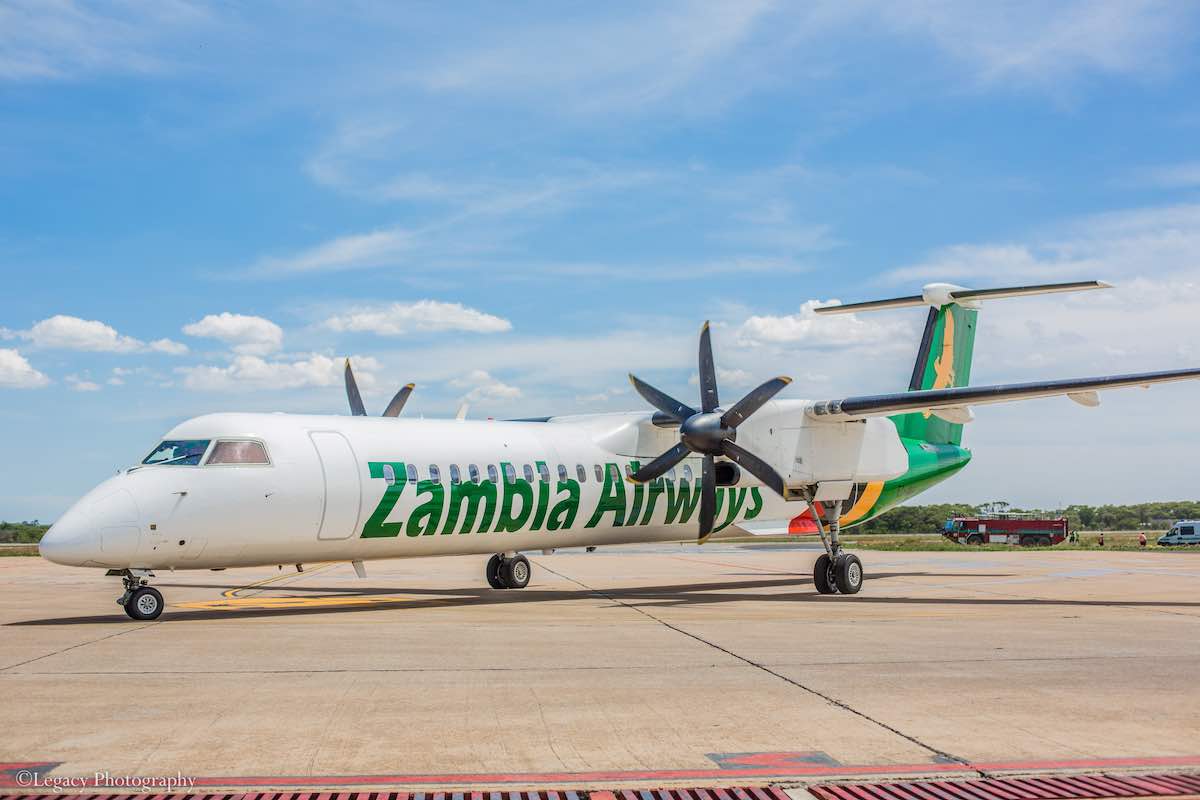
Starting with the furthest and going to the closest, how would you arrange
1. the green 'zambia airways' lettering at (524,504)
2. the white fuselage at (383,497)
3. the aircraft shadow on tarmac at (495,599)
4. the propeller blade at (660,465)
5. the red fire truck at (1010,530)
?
the red fire truck at (1010,530) < the propeller blade at (660,465) < the green 'zambia airways' lettering at (524,504) < the aircraft shadow on tarmac at (495,599) < the white fuselage at (383,497)

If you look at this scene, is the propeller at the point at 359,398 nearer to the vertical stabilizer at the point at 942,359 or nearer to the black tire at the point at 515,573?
the black tire at the point at 515,573

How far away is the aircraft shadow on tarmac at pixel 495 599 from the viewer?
1905cm

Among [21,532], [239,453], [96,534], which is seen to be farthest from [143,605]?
[21,532]

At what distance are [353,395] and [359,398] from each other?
0.65ft

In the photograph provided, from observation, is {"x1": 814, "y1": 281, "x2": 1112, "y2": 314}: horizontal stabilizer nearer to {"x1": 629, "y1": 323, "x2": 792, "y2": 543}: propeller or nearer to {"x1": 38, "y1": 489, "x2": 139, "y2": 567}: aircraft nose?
{"x1": 629, "y1": 323, "x2": 792, "y2": 543}: propeller

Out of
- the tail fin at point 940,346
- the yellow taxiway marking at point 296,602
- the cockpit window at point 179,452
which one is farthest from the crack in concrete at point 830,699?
the tail fin at point 940,346

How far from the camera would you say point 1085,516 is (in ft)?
443

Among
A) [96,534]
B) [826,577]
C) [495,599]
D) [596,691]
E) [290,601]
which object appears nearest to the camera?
[596,691]

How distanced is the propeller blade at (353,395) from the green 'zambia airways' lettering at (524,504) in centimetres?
Result: 598

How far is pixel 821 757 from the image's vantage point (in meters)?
7.16

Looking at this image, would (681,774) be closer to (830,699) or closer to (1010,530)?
(830,699)

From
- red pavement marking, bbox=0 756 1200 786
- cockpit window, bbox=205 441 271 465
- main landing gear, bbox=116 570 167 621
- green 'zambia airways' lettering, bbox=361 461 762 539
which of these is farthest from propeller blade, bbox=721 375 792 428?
red pavement marking, bbox=0 756 1200 786

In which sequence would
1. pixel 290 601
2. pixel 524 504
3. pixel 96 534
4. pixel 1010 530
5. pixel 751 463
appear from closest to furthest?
pixel 96 534
pixel 524 504
pixel 290 601
pixel 751 463
pixel 1010 530

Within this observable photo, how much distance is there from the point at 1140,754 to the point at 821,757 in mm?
2167
